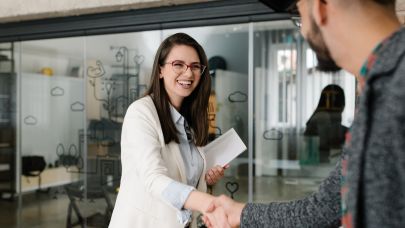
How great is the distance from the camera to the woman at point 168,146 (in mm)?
1385

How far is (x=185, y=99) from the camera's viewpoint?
176 centimetres

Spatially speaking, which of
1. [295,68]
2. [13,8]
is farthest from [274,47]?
[13,8]

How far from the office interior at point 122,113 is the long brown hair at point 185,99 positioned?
917 millimetres

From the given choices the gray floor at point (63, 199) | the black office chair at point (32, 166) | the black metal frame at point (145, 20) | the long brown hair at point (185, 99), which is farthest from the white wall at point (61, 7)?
the gray floor at point (63, 199)

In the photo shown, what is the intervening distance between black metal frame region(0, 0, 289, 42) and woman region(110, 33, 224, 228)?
94 cm

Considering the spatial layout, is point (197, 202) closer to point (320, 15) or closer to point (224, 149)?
point (224, 149)

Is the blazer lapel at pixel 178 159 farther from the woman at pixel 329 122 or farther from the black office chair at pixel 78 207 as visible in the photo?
the black office chair at pixel 78 207

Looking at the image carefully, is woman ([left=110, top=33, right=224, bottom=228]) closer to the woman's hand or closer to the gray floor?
the woman's hand

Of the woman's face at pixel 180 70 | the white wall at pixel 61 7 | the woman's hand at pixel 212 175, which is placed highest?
the white wall at pixel 61 7

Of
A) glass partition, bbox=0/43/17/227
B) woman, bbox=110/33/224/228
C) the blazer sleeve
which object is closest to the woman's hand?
woman, bbox=110/33/224/228

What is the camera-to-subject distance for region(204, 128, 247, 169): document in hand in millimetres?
1757

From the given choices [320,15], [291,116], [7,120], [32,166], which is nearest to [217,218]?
[320,15]

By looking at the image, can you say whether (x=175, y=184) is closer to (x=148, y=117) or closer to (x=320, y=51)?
(x=148, y=117)

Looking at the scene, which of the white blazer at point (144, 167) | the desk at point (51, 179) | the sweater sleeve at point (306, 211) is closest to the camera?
the sweater sleeve at point (306, 211)
